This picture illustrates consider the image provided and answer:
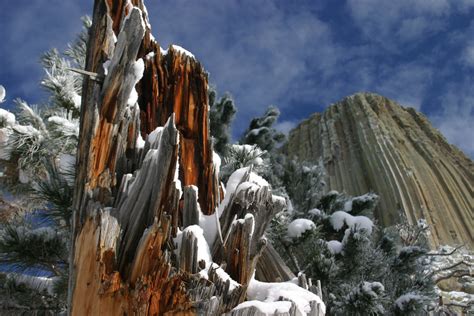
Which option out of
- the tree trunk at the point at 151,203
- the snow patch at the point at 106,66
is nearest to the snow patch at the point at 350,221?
the tree trunk at the point at 151,203

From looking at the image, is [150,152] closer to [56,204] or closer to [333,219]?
[56,204]

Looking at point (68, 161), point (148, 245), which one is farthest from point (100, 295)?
point (68, 161)

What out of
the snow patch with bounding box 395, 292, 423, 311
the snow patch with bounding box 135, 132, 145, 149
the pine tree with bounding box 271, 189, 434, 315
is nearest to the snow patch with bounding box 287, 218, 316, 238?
the pine tree with bounding box 271, 189, 434, 315

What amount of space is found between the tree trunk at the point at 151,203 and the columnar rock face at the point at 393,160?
81.2 feet

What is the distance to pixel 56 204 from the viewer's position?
405 cm

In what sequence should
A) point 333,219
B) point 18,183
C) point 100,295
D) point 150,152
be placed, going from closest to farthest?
point 100,295
point 150,152
point 18,183
point 333,219

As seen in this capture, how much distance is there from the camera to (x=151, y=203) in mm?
2719

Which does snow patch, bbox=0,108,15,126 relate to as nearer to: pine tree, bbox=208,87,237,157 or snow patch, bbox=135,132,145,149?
snow patch, bbox=135,132,145,149

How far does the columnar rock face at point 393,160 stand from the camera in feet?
90.8

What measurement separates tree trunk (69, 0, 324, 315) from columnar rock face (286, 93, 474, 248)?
81.2 feet

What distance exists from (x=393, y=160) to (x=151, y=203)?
3076 centimetres

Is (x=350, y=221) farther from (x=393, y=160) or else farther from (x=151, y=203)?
(x=393, y=160)

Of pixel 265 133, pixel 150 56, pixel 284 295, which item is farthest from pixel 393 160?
pixel 284 295

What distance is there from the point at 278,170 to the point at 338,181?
23880 mm
